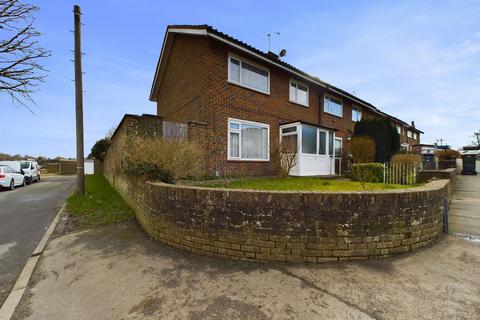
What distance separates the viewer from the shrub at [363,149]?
40.5 feet

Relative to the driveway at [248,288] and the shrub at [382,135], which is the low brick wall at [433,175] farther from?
the driveway at [248,288]

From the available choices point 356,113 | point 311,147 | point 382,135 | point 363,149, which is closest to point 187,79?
point 311,147

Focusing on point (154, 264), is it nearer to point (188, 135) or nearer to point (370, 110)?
point (188, 135)

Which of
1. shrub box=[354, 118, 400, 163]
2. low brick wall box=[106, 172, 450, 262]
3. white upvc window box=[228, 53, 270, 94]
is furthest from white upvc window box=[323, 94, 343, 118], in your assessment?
low brick wall box=[106, 172, 450, 262]

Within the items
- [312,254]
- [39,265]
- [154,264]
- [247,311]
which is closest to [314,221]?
[312,254]

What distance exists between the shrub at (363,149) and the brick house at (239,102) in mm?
1203

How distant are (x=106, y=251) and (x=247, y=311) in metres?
2.97

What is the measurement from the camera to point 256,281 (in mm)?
2982

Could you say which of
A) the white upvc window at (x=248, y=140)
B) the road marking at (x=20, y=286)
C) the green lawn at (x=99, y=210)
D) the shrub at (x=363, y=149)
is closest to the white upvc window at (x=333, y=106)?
the shrub at (x=363, y=149)

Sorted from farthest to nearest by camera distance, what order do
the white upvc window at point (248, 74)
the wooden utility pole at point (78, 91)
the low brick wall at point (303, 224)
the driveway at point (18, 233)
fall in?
the white upvc window at point (248, 74) → the wooden utility pole at point (78, 91) → the driveway at point (18, 233) → the low brick wall at point (303, 224)

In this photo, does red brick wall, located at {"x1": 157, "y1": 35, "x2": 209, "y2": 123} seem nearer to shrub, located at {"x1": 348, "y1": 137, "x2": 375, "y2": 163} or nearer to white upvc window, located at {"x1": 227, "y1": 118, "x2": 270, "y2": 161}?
white upvc window, located at {"x1": 227, "y1": 118, "x2": 270, "y2": 161}

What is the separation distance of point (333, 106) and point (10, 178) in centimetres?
2121

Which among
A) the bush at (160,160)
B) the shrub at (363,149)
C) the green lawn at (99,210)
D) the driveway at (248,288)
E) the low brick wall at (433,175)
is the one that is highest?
the shrub at (363,149)

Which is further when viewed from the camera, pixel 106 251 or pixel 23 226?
pixel 23 226
